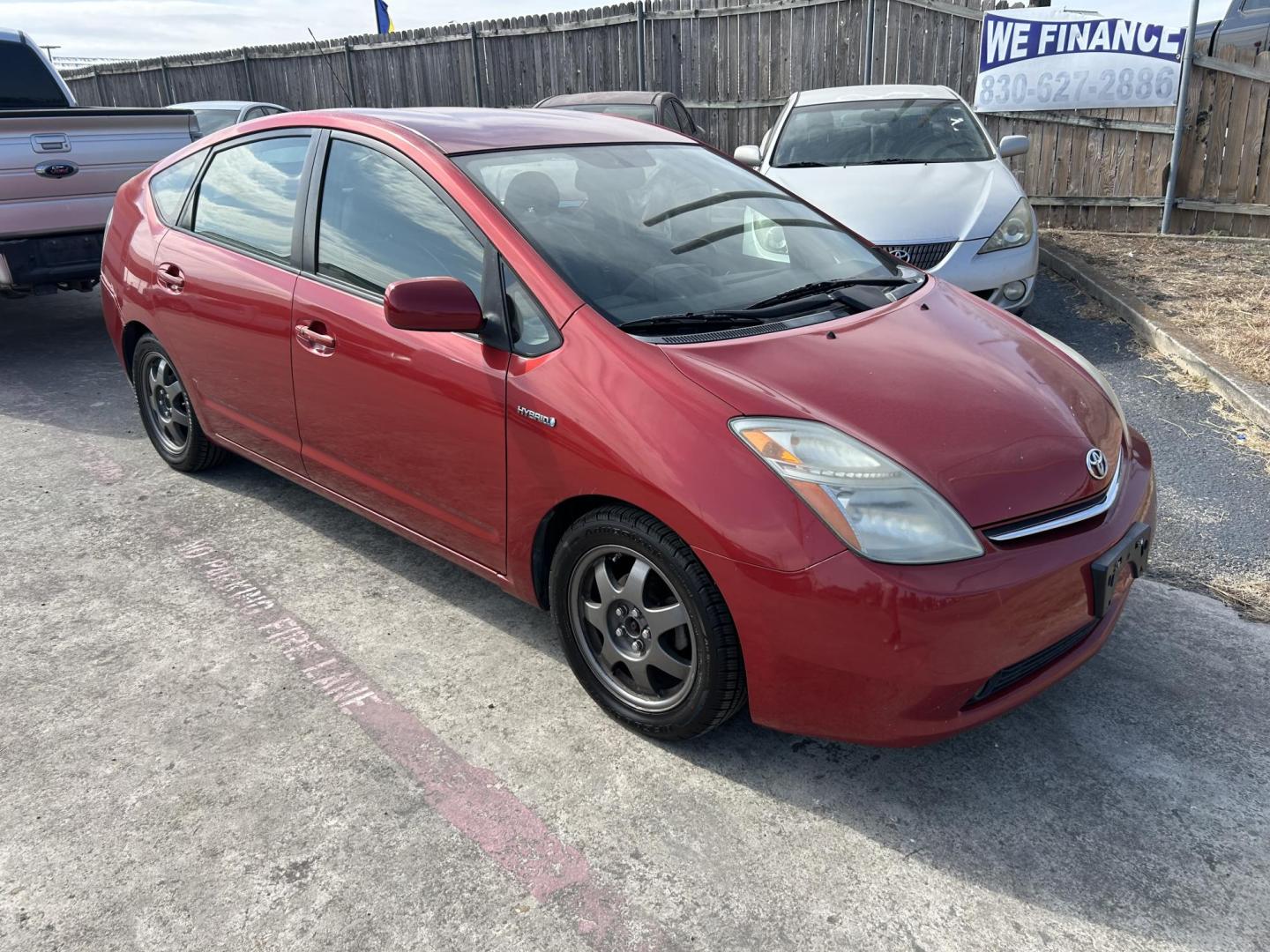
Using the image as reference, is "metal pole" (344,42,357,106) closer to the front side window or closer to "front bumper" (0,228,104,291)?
"front bumper" (0,228,104,291)

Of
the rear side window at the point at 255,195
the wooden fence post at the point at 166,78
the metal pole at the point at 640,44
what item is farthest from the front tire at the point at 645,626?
the wooden fence post at the point at 166,78

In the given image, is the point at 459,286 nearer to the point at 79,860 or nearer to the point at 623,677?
the point at 623,677

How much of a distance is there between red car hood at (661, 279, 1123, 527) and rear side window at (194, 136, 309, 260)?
1873 millimetres

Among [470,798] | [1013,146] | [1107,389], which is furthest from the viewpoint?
[1013,146]

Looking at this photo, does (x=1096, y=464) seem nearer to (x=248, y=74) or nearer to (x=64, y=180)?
(x=64, y=180)

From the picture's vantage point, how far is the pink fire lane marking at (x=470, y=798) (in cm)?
221

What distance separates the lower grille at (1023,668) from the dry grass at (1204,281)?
12.0ft

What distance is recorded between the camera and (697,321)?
2.84 meters

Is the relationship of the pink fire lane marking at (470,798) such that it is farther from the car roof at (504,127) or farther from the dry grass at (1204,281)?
the dry grass at (1204,281)

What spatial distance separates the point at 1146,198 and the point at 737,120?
5.32 metres

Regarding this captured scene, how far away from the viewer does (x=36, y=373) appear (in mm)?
6617

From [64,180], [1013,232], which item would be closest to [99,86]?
[64,180]

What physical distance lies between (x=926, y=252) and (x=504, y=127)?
11.2ft

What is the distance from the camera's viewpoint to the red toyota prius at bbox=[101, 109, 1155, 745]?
2.33m
